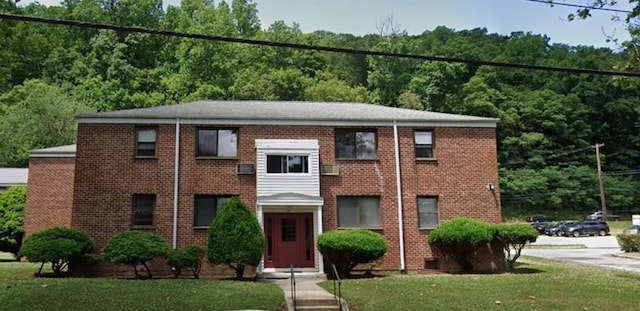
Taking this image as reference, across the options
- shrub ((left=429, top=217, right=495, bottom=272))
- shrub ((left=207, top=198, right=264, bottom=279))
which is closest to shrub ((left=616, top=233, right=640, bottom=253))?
shrub ((left=429, top=217, right=495, bottom=272))

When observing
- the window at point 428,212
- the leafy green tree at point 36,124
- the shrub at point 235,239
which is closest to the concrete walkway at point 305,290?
the shrub at point 235,239

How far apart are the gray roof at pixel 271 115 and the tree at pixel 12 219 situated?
749cm

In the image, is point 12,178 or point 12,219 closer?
point 12,219

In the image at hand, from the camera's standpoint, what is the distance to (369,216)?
20.3 meters

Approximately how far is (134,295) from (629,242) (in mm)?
27909

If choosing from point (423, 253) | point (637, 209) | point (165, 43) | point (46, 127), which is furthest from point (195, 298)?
point (637, 209)

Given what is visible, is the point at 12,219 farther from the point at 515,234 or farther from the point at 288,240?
the point at 515,234

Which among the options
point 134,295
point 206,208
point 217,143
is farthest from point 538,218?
point 134,295

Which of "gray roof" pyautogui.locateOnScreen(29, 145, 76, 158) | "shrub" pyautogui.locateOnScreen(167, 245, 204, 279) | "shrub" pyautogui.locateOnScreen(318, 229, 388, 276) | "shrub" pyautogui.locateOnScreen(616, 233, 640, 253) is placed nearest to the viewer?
"shrub" pyautogui.locateOnScreen(167, 245, 204, 279)

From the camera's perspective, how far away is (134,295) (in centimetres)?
1299

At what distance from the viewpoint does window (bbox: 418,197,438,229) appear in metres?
20.4

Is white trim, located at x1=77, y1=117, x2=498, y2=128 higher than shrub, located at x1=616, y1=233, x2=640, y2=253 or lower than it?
higher

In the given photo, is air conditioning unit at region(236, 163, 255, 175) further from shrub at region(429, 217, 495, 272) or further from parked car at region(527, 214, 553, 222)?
parked car at region(527, 214, 553, 222)

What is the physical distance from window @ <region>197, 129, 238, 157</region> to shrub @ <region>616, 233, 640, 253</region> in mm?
23477
